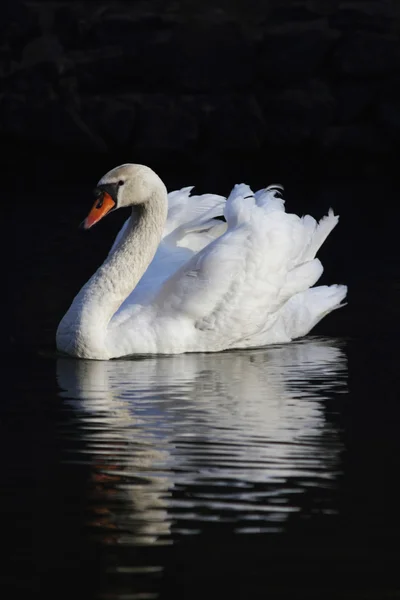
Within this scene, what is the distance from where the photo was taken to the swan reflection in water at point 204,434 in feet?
17.3

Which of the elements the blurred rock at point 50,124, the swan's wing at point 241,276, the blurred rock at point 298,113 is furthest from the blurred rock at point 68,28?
the swan's wing at point 241,276

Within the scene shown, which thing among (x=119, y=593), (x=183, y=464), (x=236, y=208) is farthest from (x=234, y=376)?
(x=119, y=593)

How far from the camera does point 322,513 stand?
522 centimetres

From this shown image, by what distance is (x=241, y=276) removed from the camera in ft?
26.8

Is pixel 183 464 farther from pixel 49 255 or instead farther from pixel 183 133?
pixel 183 133

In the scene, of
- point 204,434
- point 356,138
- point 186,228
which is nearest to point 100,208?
point 186,228

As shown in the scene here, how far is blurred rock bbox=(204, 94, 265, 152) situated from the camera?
16953 mm

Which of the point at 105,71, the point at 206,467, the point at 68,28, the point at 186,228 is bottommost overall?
the point at 206,467

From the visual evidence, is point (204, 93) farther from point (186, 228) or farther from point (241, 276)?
point (241, 276)

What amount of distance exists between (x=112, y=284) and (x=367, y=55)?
9.45m

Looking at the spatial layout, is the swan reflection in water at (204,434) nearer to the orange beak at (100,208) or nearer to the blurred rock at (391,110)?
the orange beak at (100,208)

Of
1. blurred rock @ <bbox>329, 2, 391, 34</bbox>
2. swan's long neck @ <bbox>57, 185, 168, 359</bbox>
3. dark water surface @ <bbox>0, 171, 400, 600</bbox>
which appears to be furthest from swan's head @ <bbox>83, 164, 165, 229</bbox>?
blurred rock @ <bbox>329, 2, 391, 34</bbox>

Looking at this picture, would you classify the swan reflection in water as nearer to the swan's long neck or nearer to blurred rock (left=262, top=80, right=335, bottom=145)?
the swan's long neck

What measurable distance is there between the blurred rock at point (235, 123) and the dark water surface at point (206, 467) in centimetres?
Answer: 784
